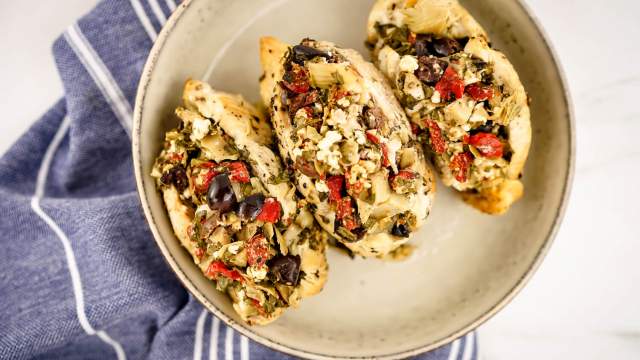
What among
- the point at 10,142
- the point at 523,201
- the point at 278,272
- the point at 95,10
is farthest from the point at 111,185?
the point at 523,201

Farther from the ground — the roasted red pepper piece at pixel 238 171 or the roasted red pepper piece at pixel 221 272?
Answer: the roasted red pepper piece at pixel 238 171

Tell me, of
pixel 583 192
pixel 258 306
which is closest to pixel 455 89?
pixel 258 306

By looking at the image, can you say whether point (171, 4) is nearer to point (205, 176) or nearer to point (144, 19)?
point (144, 19)

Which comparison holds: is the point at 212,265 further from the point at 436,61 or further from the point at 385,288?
the point at 436,61

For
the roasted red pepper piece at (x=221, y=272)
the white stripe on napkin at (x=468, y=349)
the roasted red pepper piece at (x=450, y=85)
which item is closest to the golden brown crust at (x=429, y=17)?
the roasted red pepper piece at (x=450, y=85)

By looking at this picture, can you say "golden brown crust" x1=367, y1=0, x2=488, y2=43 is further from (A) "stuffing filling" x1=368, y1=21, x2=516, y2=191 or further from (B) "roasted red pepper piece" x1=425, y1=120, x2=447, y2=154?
(B) "roasted red pepper piece" x1=425, y1=120, x2=447, y2=154

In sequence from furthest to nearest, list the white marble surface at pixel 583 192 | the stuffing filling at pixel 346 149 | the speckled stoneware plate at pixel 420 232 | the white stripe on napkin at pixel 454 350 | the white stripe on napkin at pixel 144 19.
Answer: the white marble surface at pixel 583 192, the white stripe on napkin at pixel 454 350, the white stripe on napkin at pixel 144 19, the speckled stoneware plate at pixel 420 232, the stuffing filling at pixel 346 149

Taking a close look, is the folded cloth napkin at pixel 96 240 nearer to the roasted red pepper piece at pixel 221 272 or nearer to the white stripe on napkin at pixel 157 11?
the white stripe on napkin at pixel 157 11
